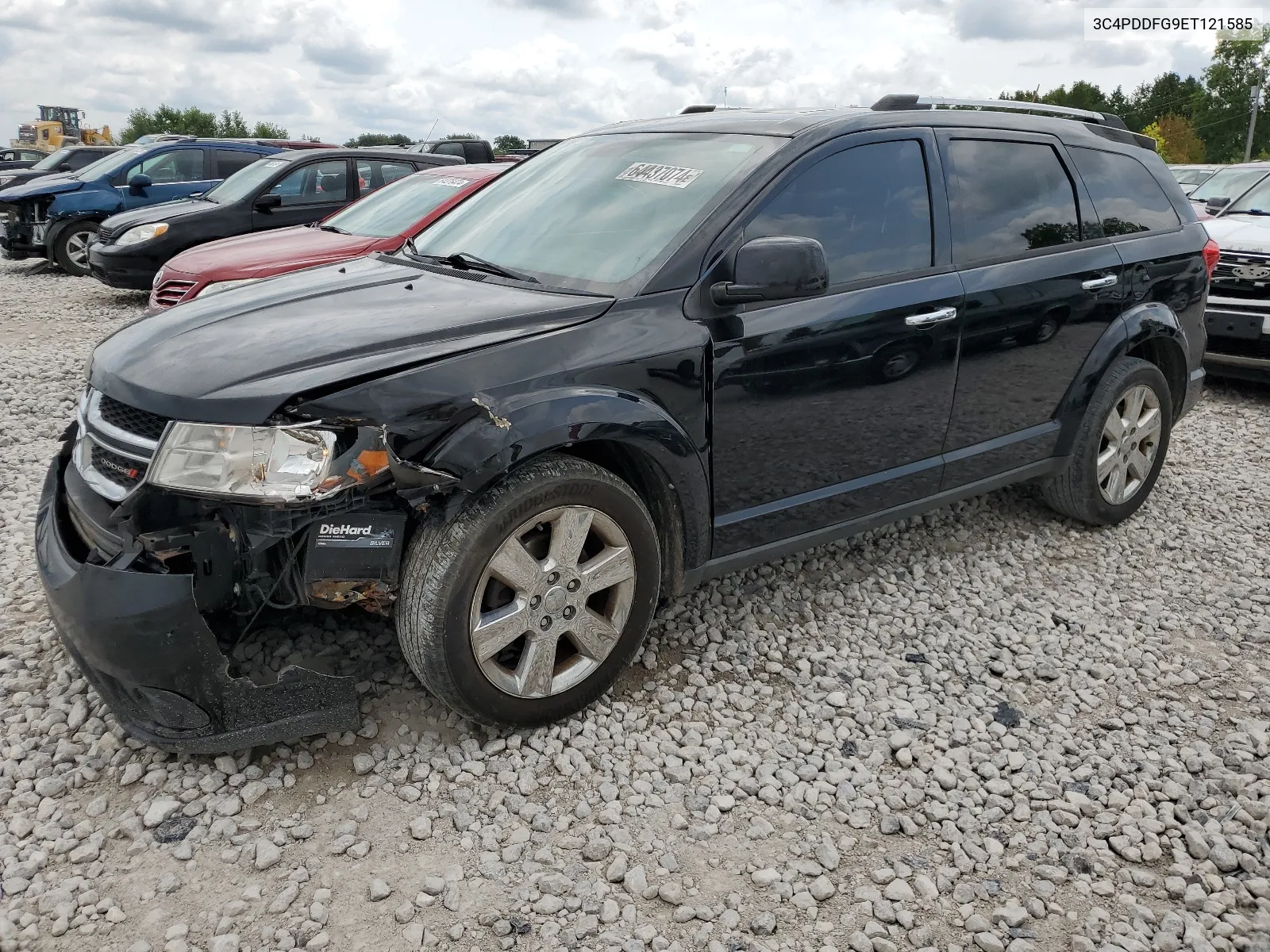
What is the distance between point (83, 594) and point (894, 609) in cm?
289

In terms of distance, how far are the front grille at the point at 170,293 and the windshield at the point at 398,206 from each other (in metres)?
1.30

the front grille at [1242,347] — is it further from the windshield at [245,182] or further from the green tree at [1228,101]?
the green tree at [1228,101]

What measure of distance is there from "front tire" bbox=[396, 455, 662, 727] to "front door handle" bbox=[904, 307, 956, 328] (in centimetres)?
130

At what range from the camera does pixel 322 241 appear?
750 centimetres

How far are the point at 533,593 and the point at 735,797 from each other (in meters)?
0.84

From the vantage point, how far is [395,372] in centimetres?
266

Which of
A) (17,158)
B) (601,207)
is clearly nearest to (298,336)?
(601,207)

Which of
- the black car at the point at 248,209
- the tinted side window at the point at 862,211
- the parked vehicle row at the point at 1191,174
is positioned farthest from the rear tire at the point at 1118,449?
the parked vehicle row at the point at 1191,174

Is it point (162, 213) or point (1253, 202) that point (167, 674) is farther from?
point (1253, 202)

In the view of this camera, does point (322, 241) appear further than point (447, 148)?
No


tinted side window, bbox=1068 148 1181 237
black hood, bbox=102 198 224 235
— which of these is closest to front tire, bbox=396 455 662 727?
tinted side window, bbox=1068 148 1181 237

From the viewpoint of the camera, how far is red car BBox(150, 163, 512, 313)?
710 centimetres

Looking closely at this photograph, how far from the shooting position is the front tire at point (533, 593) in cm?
276

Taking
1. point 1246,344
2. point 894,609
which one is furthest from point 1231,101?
point 894,609
